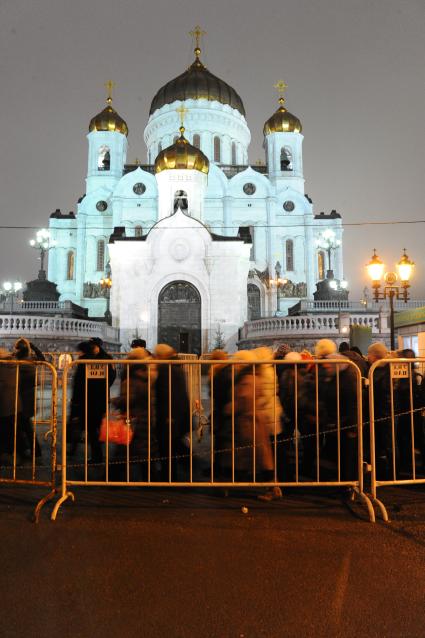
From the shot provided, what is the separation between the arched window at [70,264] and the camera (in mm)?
45312

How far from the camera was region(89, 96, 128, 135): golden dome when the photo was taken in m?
45.5

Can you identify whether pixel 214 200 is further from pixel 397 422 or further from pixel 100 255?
pixel 397 422

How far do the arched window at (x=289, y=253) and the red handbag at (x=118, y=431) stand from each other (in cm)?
4035

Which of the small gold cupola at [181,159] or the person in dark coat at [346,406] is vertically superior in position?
the small gold cupola at [181,159]

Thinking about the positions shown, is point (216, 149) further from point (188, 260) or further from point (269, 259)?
point (188, 260)

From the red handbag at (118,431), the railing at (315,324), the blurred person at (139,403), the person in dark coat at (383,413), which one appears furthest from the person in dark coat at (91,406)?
the railing at (315,324)

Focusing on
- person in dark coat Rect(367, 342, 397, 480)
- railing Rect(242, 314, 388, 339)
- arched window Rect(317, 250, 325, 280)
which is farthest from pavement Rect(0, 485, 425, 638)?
arched window Rect(317, 250, 325, 280)

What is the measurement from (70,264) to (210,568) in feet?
150

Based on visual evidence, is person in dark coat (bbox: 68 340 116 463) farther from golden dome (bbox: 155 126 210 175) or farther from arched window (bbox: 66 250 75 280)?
arched window (bbox: 66 250 75 280)

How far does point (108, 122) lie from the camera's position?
45.5 m

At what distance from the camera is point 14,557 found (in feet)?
10.9

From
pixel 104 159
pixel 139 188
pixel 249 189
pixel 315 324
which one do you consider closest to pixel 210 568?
pixel 315 324

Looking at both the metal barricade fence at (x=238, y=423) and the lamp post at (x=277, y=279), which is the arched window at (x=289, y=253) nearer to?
the lamp post at (x=277, y=279)

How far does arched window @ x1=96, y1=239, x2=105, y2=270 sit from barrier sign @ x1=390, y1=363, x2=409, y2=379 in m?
40.8
